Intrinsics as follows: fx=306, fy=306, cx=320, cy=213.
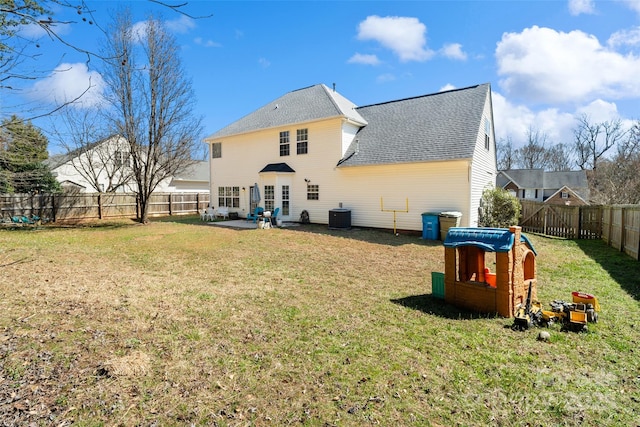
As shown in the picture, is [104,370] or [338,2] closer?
[104,370]

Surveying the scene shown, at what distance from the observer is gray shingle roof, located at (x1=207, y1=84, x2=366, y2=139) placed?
53.0ft

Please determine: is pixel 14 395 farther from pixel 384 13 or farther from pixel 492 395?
pixel 384 13

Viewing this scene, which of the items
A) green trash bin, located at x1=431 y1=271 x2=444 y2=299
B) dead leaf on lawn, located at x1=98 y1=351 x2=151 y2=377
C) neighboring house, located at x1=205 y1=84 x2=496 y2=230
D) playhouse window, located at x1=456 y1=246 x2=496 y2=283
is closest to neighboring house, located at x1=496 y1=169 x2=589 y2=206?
neighboring house, located at x1=205 y1=84 x2=496 y2=230

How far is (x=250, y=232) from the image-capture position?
13.6 metres

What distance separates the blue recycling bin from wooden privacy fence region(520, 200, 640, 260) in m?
5.48

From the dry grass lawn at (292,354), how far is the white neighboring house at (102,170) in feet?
55.4

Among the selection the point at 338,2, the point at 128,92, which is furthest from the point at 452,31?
the point at 128,92

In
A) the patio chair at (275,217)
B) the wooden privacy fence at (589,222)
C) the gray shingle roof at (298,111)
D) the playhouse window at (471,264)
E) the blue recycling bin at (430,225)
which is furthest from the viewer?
the gray shingle roof at (298,111)

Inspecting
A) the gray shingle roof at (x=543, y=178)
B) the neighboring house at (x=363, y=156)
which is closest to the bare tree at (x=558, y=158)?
the gray shingle roof at (x=543, y=178)

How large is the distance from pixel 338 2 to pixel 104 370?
36.2ft

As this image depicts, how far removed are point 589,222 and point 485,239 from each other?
1187cm

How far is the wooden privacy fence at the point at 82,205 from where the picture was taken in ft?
54.2

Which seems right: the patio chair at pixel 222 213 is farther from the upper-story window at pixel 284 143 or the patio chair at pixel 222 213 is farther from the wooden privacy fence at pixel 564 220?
the wooden privacy fence at pixel 564 220

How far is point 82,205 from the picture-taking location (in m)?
18.6
